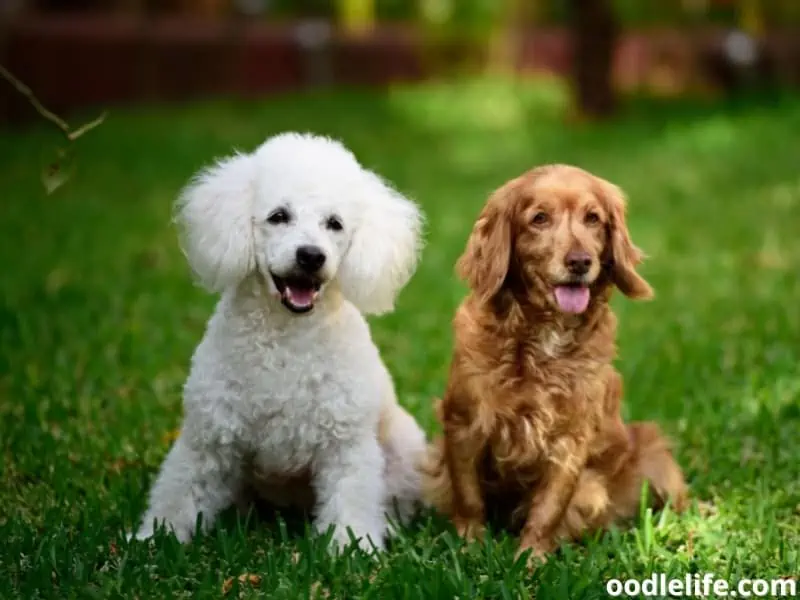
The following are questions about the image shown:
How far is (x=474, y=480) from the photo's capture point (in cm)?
386

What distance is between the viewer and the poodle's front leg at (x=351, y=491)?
3.75 metres

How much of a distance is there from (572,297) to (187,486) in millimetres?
A: 1432

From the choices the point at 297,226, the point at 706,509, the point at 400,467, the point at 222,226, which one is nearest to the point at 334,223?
the point at 297,226

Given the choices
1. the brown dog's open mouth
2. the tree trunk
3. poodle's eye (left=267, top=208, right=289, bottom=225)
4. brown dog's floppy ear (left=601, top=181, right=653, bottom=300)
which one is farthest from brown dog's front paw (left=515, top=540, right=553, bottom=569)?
the tree trunk

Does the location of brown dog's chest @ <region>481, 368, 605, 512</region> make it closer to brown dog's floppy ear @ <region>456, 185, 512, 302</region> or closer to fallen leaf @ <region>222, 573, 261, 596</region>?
brown dog's floppy ear @ <region>456, 185, 512, 302</region>

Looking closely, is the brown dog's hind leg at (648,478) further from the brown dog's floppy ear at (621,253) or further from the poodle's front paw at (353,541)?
the poodle's front paw at (353,541)

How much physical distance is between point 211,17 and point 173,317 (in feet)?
52.6

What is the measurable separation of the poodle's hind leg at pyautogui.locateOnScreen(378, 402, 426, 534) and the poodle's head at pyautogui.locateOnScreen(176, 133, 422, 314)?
1.56 feet

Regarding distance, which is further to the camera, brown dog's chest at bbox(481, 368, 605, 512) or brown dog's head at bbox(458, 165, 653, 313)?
brown dog's chest at bbox(481, 368, 605, 512)

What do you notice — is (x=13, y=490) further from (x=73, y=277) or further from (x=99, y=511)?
(x=73, y=277)

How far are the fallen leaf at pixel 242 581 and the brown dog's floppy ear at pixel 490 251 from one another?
1.17m

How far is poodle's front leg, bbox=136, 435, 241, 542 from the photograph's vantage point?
3815 mm

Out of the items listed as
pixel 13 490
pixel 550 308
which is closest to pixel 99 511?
pixel 13 490

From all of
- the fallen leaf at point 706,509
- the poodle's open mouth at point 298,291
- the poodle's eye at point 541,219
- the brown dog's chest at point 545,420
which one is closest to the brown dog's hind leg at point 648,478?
the fallen leaf at point 706,509
